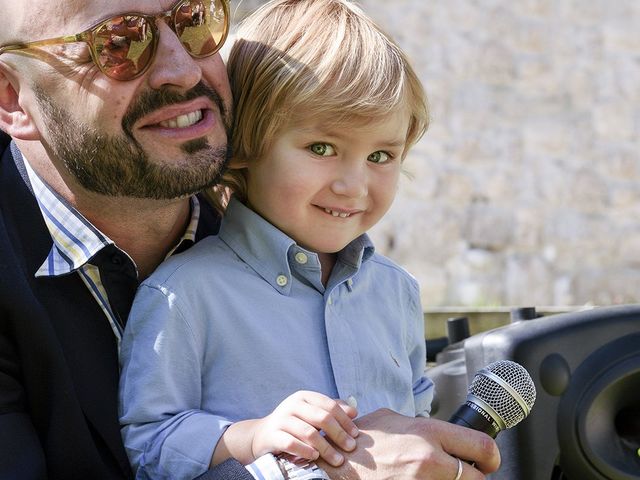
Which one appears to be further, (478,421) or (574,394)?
(574,394)

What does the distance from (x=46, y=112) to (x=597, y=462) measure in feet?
4.07

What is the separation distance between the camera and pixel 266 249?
2.08m

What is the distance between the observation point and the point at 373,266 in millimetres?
2260

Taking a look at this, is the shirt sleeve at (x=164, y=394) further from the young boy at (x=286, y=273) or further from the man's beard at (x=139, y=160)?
the man's beard at (x=139, y=160)

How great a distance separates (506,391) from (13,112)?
1013mm

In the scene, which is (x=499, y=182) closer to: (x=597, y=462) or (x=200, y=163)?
(x=597, y=462)

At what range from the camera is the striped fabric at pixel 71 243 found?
201cm

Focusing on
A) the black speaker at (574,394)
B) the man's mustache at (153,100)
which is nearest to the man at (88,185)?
the man's mustache at (153,100)

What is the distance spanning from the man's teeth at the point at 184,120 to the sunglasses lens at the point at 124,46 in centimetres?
10

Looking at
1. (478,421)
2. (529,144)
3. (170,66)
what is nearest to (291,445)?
(478,421)

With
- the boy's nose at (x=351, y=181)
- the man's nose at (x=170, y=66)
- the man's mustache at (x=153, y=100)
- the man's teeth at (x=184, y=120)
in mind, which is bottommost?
the boy's nose at (x=351, y=181)

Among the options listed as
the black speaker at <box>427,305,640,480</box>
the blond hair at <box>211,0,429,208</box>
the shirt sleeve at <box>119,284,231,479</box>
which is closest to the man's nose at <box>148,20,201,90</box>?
the blond hair at <box>211,0,429,208</box>

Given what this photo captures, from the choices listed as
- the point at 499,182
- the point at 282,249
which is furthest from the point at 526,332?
the point at 499,182

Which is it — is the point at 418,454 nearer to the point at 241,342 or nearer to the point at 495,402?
the point at 495,402
